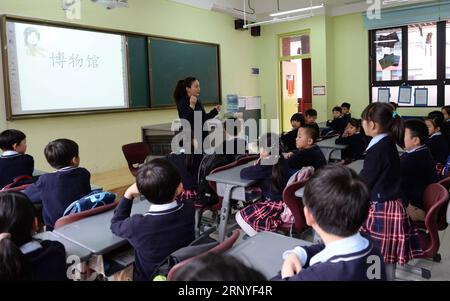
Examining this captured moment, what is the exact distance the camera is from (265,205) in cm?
265

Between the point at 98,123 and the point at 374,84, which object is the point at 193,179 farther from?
the point at 374,84

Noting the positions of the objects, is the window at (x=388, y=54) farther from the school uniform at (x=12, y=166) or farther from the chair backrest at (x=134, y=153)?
the school uniform at (x=12, y=166)

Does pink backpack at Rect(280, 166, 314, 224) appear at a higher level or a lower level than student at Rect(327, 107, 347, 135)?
lower

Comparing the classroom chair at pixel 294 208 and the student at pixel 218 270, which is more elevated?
the student at pixel 218 270

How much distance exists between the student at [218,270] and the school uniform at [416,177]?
212 centimetres

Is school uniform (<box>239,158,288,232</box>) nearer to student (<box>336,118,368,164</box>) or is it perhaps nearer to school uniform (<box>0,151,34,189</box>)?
school uniform (<box>0,151,34,189</box>)

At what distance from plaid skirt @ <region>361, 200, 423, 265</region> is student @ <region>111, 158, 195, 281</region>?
3.67 feet

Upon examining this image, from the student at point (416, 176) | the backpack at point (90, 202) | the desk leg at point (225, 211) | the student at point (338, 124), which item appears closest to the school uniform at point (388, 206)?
the student at point (416, 176)

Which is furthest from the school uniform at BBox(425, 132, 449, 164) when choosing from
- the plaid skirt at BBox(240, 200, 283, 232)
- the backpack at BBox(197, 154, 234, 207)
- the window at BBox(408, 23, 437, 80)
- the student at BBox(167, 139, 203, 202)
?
the window at BBox(408, 23, 437, 80)

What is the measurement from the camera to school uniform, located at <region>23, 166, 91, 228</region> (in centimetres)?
214

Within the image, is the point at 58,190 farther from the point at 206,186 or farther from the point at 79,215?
the point at 206,186

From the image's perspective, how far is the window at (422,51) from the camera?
21.5 feet

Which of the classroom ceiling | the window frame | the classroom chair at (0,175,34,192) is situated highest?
the classroom ceiling

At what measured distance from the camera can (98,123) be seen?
517 centimetres
